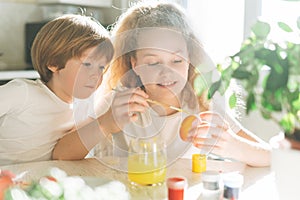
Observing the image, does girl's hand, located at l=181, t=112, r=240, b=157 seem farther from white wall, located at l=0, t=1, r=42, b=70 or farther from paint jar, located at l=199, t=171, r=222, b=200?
white wall, located at l=0, t=1, r=42, b=70

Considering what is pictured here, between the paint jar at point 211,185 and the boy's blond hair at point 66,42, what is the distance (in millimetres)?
716

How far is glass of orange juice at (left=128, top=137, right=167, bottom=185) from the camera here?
1.19m

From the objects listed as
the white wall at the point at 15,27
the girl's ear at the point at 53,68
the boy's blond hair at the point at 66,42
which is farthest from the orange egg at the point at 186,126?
the white wall at the point at 15,27

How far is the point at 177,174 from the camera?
1320 millimetres

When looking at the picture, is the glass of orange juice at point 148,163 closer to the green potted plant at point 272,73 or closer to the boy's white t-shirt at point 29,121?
the green potted plant at point 272,73

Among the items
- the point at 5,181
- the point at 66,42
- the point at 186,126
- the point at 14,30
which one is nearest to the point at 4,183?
the point at 5,181

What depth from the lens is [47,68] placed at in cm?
186

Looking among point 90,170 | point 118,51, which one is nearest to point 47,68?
point 118,51

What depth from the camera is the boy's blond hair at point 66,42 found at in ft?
5.68

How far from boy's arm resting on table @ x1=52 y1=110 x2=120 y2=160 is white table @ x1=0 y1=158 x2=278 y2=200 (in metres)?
0.04

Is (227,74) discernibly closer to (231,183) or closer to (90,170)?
(231,183)

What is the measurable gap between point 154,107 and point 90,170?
1.13 ft

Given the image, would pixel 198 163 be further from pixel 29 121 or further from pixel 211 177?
pixel 29 121

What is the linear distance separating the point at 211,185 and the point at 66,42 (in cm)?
91
